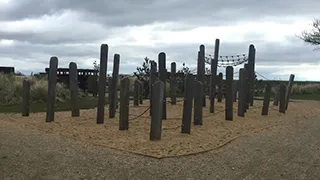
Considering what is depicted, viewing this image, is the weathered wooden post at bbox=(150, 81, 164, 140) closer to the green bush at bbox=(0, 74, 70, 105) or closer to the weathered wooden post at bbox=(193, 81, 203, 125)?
the weathered wooden post at bbox=(193, 81, 203, 125)

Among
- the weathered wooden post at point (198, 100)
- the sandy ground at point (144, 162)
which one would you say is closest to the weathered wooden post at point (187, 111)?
the weathered wooden post at point (198, 100)

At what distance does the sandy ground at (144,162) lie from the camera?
24.4 ft

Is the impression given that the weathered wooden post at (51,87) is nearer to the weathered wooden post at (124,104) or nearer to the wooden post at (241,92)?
the weathered wooden post at (124,104)

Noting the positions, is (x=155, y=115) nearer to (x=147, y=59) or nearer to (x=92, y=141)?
(x=92, y=141)

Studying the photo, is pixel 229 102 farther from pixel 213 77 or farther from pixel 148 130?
pixel 148 130

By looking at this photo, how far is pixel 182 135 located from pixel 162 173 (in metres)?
3.63

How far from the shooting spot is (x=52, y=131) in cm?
1145

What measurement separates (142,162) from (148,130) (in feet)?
12.8

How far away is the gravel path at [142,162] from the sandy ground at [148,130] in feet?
1.56

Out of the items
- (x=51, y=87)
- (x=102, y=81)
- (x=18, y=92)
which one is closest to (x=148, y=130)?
(x=102, y=81)

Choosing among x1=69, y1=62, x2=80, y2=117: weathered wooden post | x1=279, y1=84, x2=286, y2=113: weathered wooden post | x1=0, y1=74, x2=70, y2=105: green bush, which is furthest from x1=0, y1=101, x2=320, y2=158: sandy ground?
x1=0, y1=74, x2=70, y2=105: green bush

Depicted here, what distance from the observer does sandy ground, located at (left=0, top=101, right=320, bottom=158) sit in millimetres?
9406

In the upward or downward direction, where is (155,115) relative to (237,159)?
upward

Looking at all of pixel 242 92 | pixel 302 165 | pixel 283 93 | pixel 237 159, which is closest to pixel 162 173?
pixel 237 159
